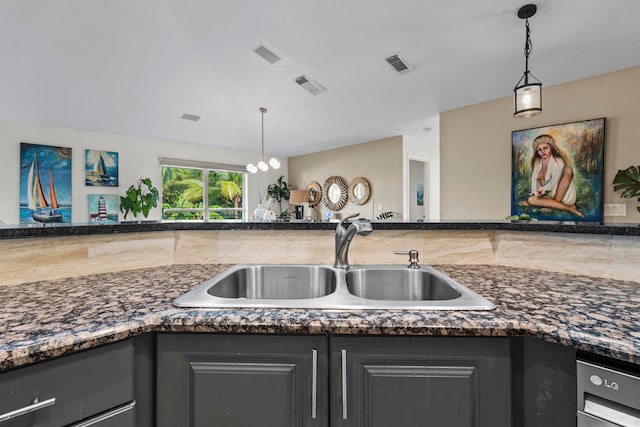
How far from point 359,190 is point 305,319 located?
507 cm

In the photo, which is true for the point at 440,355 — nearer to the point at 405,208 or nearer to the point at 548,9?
the point at 548,9

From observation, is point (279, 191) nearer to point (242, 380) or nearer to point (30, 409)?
point (242, 380)

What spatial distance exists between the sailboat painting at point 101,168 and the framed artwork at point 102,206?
197 mm

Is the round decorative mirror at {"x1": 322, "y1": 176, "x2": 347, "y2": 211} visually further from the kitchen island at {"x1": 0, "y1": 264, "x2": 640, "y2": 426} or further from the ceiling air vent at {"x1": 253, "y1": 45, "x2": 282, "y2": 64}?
the kitchen island at {"x1": 0, "y1": 264, "x2": 640, "y2": 426}

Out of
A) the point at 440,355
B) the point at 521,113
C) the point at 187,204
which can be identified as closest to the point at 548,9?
the point at 521,113

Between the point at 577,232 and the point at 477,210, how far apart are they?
273 centimetres

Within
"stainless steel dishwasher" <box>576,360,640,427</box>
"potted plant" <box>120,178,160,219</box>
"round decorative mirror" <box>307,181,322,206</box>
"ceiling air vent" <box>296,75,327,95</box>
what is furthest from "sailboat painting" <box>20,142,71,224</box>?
"stainless steel dishwasher" <box>576,360,640,427</box>

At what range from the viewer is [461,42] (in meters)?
2.64

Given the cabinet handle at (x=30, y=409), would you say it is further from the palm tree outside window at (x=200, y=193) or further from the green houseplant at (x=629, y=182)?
the palm tree outside window at (x=200, y=193)

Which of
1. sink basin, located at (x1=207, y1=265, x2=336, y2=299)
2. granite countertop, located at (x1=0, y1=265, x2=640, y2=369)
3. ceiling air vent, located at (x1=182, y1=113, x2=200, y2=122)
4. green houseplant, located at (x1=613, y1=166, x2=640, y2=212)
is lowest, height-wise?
sink basin, located at (x1=207, y1=265, x2=336, y2=299)

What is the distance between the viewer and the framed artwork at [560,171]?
112 inches

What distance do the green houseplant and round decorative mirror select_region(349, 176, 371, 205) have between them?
3348mm

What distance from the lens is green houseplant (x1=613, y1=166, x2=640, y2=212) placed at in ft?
8.36

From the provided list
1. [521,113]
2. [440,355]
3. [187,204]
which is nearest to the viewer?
[440,355]
